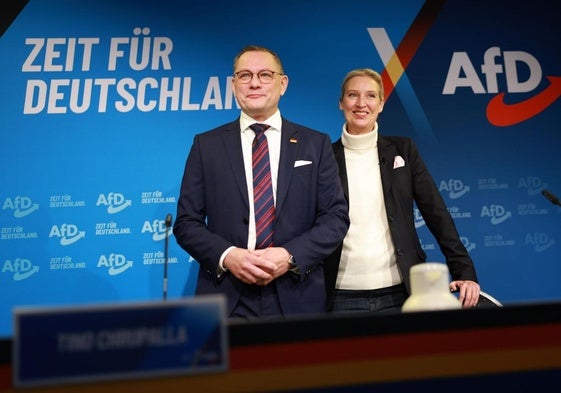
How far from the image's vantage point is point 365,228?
2539 mm

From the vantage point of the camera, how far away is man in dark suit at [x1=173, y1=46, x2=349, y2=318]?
2082 millimetres

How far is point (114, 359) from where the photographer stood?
27.9 inches

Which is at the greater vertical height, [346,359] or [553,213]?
[553,213]

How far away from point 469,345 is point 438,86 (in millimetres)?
3495

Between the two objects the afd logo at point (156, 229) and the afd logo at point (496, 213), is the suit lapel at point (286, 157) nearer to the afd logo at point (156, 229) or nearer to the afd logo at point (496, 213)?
the afd logo at point (156, 229)

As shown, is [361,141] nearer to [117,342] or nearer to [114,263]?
[114,263]

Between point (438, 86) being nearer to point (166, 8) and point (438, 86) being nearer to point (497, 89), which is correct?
point (497, 89)

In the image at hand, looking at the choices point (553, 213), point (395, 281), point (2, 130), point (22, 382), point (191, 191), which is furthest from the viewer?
point (553, 213)

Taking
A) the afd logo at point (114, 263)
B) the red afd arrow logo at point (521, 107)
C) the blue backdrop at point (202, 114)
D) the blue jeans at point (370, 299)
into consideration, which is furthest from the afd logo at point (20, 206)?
the red afd arrow logo at point (521, 107)

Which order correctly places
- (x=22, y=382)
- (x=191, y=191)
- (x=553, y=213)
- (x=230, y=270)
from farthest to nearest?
(x=553, y=213)
(x=191, y=191)
(x=230, y=270)
(x=22, y=382)

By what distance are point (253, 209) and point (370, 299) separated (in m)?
0.62

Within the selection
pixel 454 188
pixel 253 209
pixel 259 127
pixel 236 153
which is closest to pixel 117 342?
pixel 253 209

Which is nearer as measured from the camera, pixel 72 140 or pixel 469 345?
pixel 469 345

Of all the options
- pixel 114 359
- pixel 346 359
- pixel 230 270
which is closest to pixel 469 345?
pixel 346 359
